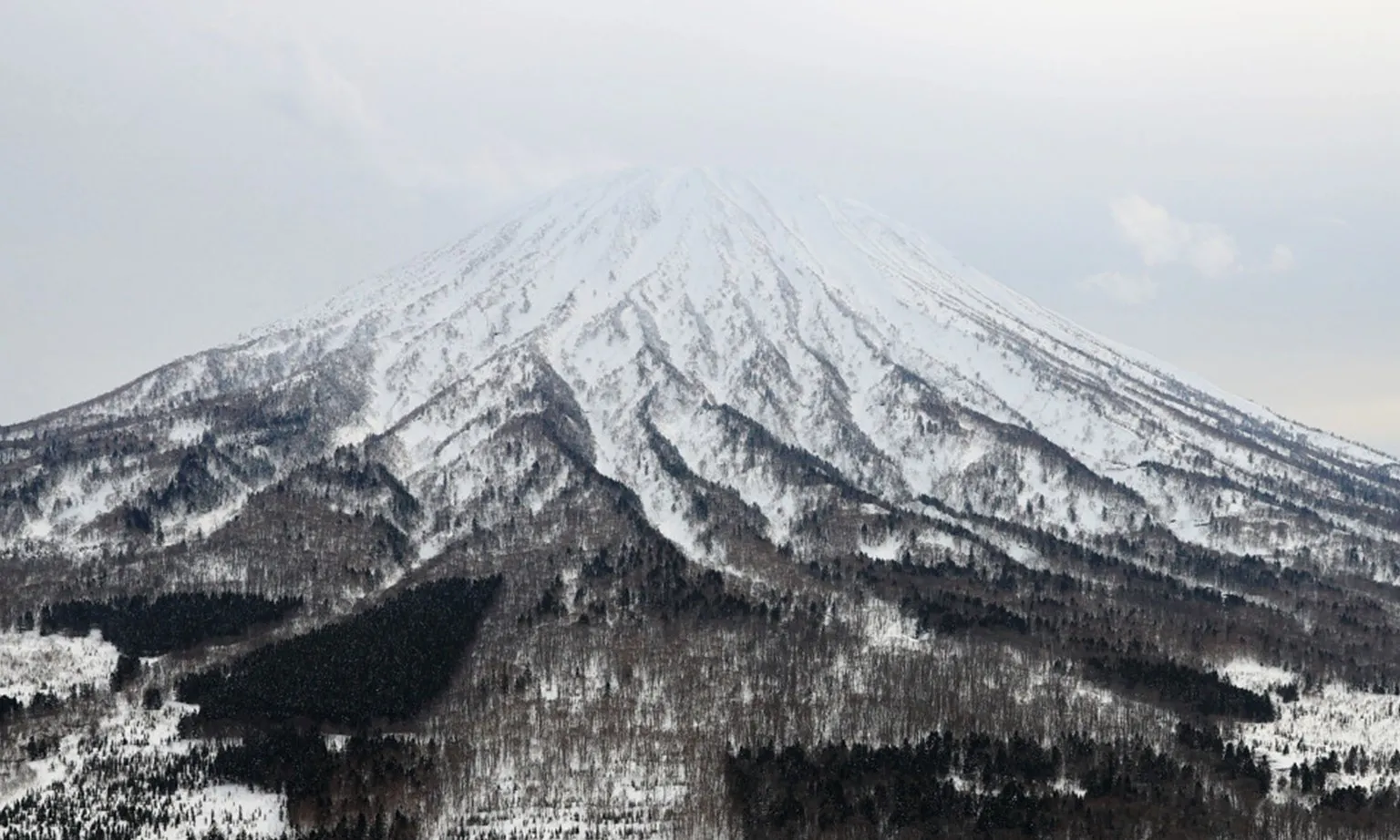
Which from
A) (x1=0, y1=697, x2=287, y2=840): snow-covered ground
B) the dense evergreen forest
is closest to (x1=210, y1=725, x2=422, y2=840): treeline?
(x1=0, y1=697, x2=287, y2=840): snow-covered ground

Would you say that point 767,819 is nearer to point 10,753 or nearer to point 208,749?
point 208,749

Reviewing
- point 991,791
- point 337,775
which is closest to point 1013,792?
point 991,791

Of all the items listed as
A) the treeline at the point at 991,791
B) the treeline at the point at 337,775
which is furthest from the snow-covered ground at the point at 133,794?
the treeline at the point at 991,791

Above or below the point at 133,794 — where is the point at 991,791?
below

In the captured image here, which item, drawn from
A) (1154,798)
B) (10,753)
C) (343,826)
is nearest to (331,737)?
(343,826)

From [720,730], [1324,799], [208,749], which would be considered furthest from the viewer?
[720,730]

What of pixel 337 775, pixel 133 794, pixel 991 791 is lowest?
pixel 991 791

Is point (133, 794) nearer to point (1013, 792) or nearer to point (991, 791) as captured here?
point (991, 791)

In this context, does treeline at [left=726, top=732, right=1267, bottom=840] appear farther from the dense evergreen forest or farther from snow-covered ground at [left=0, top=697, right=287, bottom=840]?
snow-covered ground at [left=0, top=697, right=287, bottom=840]
